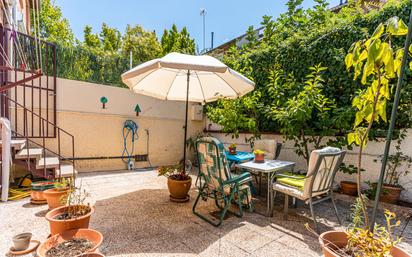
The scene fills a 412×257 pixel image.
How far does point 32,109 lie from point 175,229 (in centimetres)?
456

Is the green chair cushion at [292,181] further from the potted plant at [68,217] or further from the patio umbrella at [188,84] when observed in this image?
the potted plant at [68,217]

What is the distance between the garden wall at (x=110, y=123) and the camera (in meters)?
5.27

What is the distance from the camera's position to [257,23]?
8.30 meters

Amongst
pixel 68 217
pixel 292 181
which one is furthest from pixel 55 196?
pixel 292 181

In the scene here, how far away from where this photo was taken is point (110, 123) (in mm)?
5941

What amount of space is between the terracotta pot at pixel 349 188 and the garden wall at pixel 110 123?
4.99m

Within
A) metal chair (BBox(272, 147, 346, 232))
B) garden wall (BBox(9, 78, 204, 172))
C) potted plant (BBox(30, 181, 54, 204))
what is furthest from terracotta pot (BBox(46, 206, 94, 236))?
garden wall (BBox(9, 78, 204, 172))

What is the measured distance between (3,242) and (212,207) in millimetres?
2678

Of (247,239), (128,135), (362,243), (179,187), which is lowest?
(247,239)

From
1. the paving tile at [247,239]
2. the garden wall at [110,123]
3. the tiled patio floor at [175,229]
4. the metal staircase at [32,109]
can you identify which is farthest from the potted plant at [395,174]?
the metal staircase at [32,109]

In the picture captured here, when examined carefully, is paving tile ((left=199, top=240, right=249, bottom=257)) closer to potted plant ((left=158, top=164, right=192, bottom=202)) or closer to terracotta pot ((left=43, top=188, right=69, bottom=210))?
potted plant ((left=158, top=164, right=192, bottom=202))

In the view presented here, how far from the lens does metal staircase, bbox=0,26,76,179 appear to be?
4047mm

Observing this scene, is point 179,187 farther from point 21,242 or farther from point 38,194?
point 38,194

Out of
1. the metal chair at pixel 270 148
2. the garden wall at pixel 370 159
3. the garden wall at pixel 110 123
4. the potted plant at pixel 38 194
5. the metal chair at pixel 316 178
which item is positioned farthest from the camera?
the garden wall at pixel 110 123
